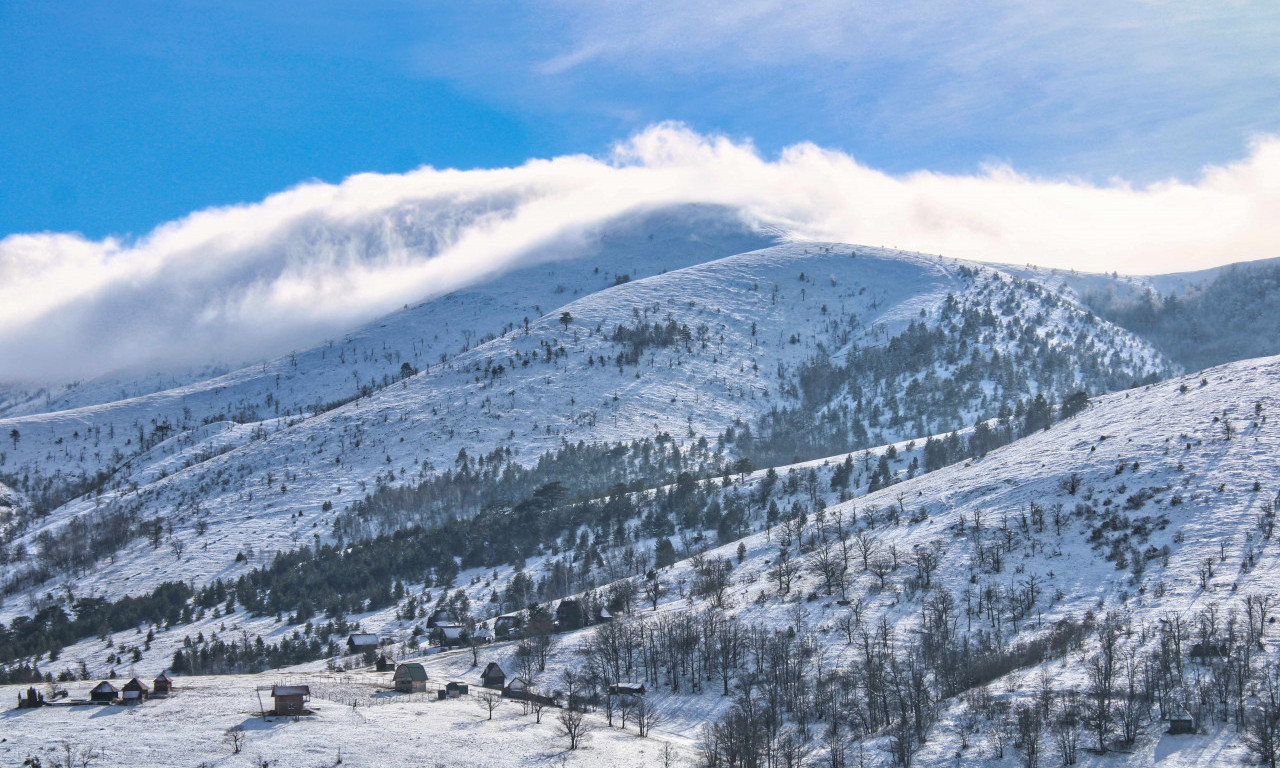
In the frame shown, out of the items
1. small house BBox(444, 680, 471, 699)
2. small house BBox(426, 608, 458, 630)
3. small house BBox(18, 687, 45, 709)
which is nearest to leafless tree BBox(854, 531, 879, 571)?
small house BBox(444, 680, 471, 699)

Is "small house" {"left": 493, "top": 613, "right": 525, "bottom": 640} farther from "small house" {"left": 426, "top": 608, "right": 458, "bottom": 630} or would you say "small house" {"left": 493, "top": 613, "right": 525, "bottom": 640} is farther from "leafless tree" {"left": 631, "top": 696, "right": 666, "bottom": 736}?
"leafless tree" {"left": 631, "top": 696, "right": 666, "bottom": 736}

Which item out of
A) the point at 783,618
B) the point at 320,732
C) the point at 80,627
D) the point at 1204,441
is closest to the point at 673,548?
the point at 783,618

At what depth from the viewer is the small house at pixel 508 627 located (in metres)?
134

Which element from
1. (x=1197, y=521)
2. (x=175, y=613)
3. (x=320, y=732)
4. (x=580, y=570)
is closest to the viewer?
(x=320, y=732)

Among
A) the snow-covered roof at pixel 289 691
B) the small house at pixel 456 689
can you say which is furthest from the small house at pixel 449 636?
the snow-covered roof at pixel 289 691

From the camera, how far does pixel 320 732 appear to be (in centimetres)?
8375

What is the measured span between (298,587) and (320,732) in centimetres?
12122

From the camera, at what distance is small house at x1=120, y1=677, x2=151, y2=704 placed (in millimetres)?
92938

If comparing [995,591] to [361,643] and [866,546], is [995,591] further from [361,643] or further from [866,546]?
[361,643]

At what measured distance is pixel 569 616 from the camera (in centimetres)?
13312

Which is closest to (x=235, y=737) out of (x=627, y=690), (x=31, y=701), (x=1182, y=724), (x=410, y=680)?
(x=410, y=680)

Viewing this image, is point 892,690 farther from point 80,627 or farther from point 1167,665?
point 80,627

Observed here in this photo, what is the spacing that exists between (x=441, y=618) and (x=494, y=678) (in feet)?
155

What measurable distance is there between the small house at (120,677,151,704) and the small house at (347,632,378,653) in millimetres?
45699
